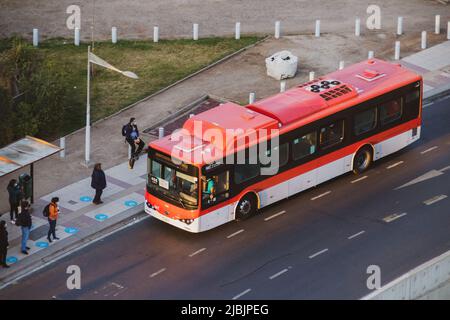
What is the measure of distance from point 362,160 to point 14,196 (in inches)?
505

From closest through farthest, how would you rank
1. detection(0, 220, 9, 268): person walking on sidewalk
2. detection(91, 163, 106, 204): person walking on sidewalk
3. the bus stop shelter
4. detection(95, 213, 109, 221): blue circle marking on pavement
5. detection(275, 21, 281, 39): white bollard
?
detection(0, 220, 9, 268): person walking on sidewalk, the bus stop shelter, detection(95, 213, 109, 221): blue circle marking on pavement, detection(91, 163, 106, 204): person walking on sidewalk, detection(275, 21, 281, 39): white bollard

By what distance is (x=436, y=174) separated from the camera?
45.4 m

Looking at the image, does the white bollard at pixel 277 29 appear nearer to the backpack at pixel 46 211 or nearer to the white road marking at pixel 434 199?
the white road marking at pixel 434 199

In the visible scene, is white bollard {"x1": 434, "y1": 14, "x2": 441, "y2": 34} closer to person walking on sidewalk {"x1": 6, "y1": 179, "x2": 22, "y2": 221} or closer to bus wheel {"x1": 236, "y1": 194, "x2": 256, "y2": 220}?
bus wheel {"x1": 236, "y1": 194, "x2": 256, "y2": 220}

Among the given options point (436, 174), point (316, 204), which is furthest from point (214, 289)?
point (436, 174)

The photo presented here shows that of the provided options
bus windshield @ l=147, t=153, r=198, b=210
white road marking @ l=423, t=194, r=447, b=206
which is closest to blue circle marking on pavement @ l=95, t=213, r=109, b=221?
bus windshield @ l=147, t=153, r=198, b=210

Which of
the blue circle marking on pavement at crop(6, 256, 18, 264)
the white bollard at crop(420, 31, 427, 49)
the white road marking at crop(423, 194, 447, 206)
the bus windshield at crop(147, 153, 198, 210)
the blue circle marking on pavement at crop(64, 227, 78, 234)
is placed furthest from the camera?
the white bollard at crop(420, 31, 427, 49)

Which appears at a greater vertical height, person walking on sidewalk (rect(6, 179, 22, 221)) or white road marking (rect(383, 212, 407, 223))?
person walking on sidewalk (rect(6, 179, 22, 221))

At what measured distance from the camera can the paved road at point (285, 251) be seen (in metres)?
38.1

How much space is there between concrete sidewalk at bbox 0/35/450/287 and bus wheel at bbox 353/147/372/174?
7578 mm

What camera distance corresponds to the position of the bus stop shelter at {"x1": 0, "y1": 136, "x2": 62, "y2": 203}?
41312 mm

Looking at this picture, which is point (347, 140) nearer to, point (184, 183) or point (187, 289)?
point (184, 183)

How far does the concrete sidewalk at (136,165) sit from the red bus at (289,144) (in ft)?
6.51

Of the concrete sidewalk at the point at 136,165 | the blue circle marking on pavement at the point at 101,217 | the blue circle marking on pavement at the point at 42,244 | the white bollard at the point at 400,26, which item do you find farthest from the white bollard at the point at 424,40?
the blue circle marking on pavement at the point at 42,244
